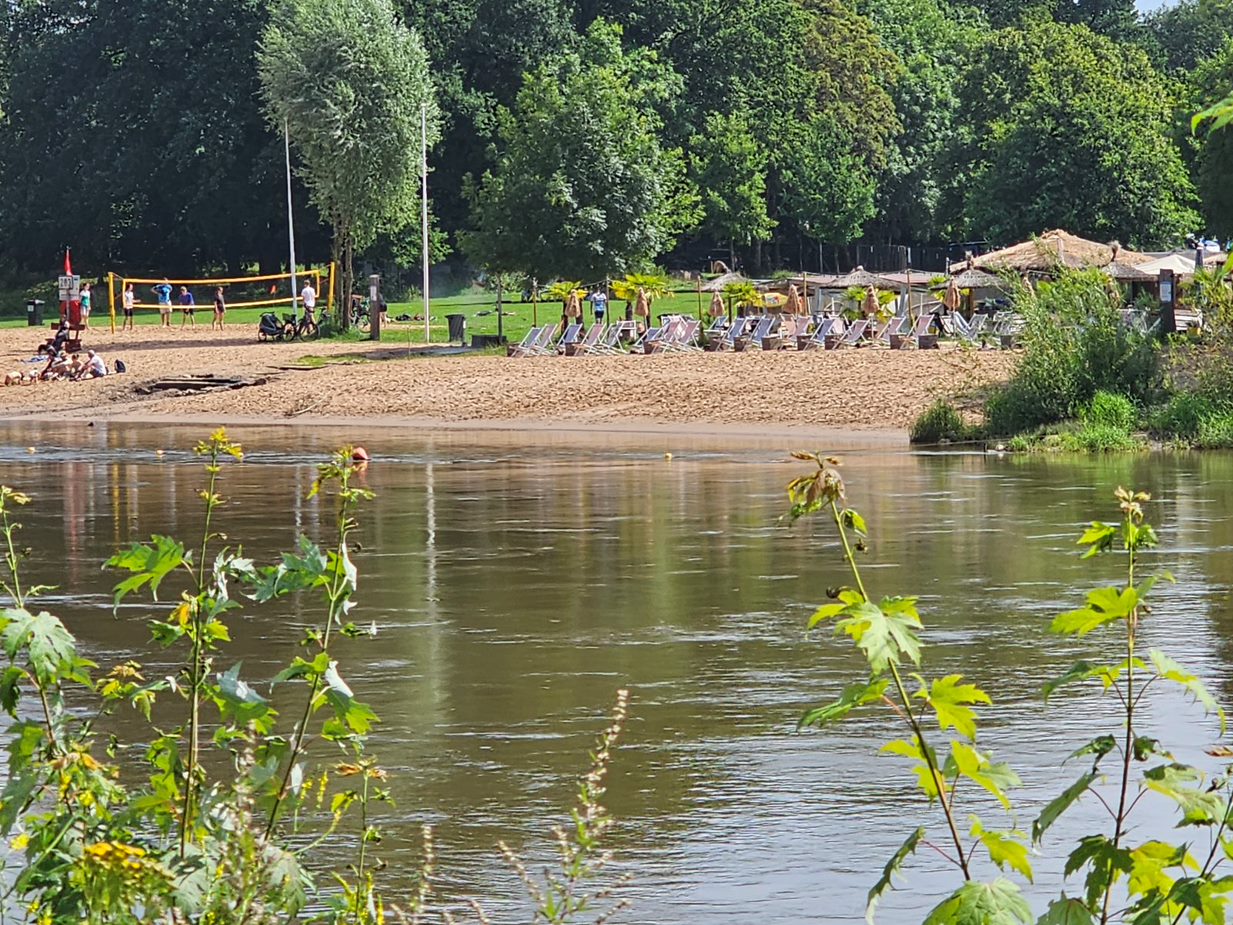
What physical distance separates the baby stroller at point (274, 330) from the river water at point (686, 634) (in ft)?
86.1

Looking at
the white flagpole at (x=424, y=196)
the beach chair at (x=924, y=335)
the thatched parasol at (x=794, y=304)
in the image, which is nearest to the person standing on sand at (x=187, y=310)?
the white flagpole at (x=424, y=196)

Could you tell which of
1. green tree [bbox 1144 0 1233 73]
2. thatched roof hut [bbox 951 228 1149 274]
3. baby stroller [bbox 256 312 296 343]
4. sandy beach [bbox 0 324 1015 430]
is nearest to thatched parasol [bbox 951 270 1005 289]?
thatched roof hut [bbox 951 228 1149 274]

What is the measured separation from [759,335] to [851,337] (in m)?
1.98

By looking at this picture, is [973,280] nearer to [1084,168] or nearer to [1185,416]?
[1084,168]

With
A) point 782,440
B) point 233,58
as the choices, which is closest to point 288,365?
point 782,440

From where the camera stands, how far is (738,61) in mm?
87688

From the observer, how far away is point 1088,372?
31312mm

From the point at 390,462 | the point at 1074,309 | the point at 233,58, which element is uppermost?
the point at 233,58

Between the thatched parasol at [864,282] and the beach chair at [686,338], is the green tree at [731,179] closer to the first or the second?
the thatched parasol at [864,282]

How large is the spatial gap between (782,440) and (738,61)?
57.0 meters

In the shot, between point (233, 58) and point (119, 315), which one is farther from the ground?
point (233, 58)

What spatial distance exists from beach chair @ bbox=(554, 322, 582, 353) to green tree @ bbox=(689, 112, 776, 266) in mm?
34598

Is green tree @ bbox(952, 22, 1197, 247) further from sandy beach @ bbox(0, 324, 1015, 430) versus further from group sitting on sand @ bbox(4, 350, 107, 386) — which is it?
group sitting on sand @ bbox(4, 350, 107, 386)

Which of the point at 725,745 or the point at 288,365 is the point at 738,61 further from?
the point at 725,745
